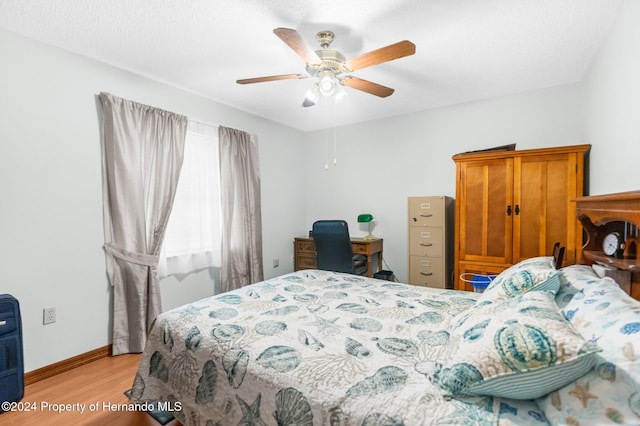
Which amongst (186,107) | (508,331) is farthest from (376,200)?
(508,331)

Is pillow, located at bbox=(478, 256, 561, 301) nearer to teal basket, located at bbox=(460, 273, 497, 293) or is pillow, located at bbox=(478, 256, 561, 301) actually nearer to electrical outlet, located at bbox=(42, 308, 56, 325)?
teal basket, located at bbox=(460, 273, 497, 293)

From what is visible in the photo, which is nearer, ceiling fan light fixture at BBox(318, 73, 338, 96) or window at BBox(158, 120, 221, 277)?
ceiling fan light fixture at BBox(318, 73, 338, 96)

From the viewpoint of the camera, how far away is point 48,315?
2.17 metres

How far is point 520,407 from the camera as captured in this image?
834mm

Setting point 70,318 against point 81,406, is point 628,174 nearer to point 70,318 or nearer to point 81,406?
point 81,406

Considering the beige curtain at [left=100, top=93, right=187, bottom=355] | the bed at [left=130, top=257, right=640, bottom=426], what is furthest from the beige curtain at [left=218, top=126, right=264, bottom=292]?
the bed at [left=130, top=257, right=640, bottom=426]

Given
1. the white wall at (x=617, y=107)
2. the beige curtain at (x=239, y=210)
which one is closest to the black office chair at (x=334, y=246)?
the beige curtain at (x=239, y=210)

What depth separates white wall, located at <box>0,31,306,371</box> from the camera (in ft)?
6.62

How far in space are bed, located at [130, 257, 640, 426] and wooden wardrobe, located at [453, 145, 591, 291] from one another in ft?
4.29

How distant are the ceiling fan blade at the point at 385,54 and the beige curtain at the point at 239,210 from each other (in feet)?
6.18

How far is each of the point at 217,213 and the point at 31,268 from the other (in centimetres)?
157

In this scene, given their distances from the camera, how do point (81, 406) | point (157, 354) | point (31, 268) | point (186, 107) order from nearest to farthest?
point (157, 354) < point (81, 406) < point (31, 268) < point (186, 107)

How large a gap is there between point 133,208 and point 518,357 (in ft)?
9.24

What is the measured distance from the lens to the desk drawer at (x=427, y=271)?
3.26 metres
